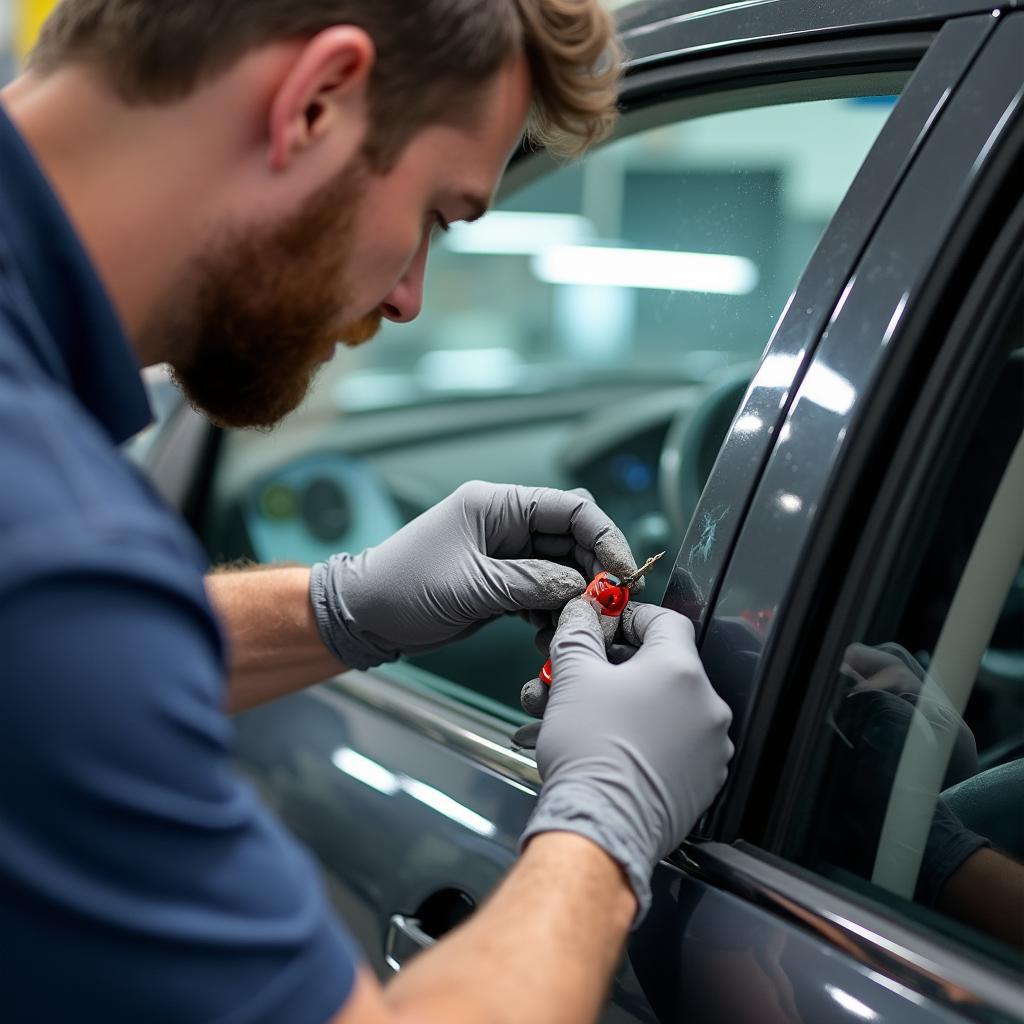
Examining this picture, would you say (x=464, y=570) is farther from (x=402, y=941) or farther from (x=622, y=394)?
(x=622, y=394)

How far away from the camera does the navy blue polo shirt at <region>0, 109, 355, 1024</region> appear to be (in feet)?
2.11

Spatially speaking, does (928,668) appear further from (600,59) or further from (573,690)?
(600,59)

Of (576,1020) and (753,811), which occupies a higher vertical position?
(753,811)

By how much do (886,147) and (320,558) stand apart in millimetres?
1404

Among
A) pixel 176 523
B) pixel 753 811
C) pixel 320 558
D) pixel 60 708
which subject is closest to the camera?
pixel 60 708

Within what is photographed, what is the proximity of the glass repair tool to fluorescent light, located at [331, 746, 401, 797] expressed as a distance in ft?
0.89

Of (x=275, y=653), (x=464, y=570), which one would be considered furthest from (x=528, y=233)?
(x=464, y=570)

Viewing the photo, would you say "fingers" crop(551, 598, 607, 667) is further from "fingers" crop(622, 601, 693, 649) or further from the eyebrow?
the eyebrow

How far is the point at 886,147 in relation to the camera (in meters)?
1.02

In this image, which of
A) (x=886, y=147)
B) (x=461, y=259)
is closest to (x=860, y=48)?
(x=886, y=147)

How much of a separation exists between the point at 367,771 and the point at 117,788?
743mm

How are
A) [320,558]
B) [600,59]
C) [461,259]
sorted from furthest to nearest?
[461,259]
[320,558]
[600,59]

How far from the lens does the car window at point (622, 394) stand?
1.33 m

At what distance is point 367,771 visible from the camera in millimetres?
1378
